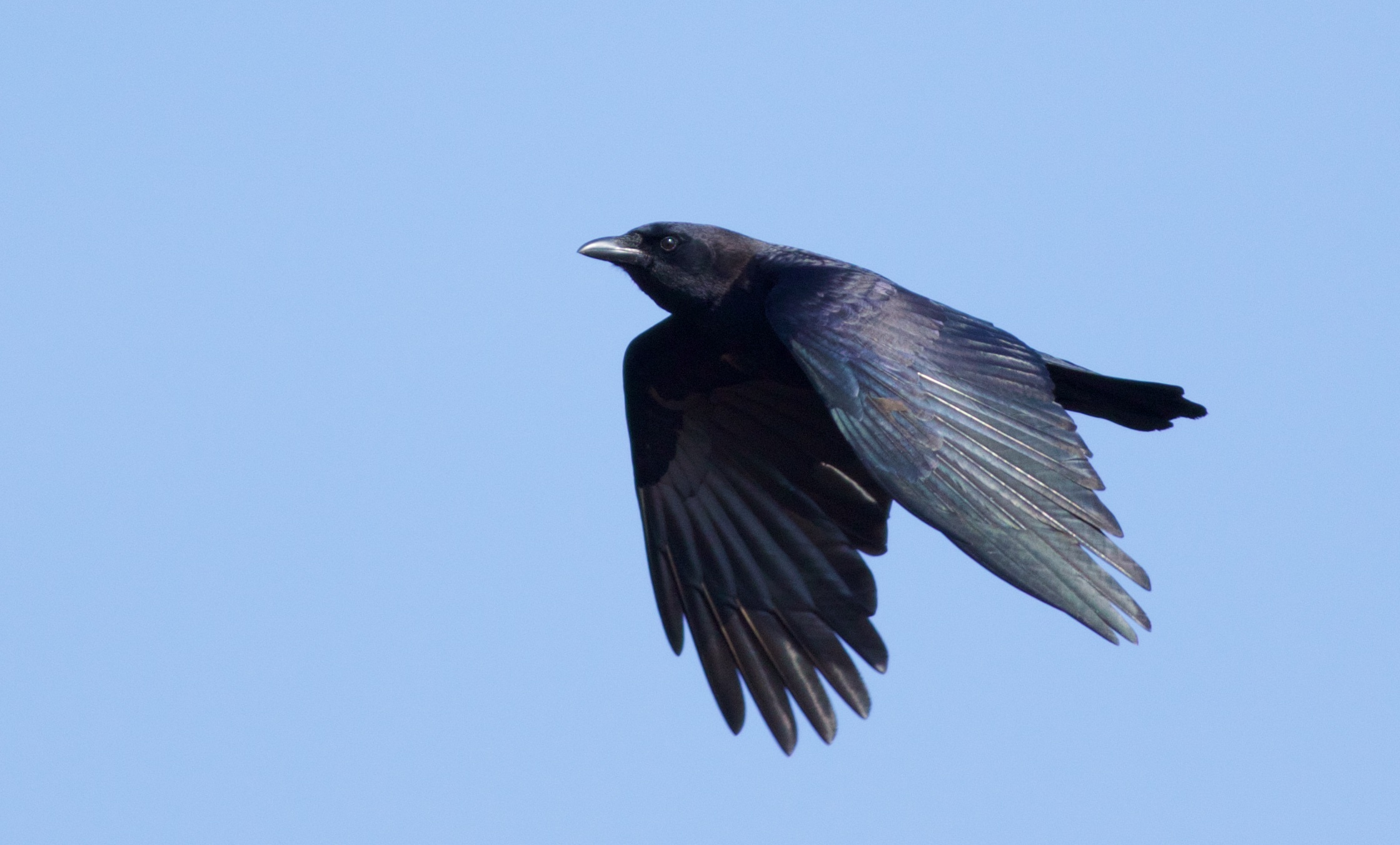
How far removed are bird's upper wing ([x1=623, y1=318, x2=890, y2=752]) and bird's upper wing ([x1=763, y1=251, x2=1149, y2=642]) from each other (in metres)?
1.26

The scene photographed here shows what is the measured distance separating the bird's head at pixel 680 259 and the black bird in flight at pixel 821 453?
13 millimetres

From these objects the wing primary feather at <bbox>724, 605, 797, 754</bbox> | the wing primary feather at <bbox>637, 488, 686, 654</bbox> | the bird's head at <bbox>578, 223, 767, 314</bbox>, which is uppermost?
the bird's head at <bbox>578, 223, 767, 314</bbox>

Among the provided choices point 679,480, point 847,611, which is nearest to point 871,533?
point 847,611

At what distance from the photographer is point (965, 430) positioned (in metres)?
8.37

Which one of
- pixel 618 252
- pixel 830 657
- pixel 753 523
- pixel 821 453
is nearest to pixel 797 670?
pixel 830 657

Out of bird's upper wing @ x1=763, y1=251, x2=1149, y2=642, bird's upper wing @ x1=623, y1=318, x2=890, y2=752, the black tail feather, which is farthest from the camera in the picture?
bird's upper wing @ x1=623, y1=318, x2=890, y2=752

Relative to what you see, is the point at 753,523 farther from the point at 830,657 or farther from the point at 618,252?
the point at 618,252

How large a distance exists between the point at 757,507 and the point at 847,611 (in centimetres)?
95

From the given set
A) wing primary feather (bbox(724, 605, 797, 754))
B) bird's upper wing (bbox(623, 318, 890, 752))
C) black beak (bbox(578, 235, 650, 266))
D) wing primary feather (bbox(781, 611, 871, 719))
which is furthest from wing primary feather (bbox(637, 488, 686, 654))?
black beak (bbox(578, 235, 650, 266))

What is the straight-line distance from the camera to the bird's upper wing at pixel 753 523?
397 inches

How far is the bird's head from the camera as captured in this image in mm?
10500

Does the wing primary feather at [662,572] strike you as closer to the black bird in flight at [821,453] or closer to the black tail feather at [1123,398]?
the black bird in flight at [821,453]

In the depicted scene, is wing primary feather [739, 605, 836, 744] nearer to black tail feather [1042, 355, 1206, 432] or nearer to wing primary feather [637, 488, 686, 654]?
wing primary feather [637, 488, 686, 654]

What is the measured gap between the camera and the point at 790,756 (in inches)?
394
